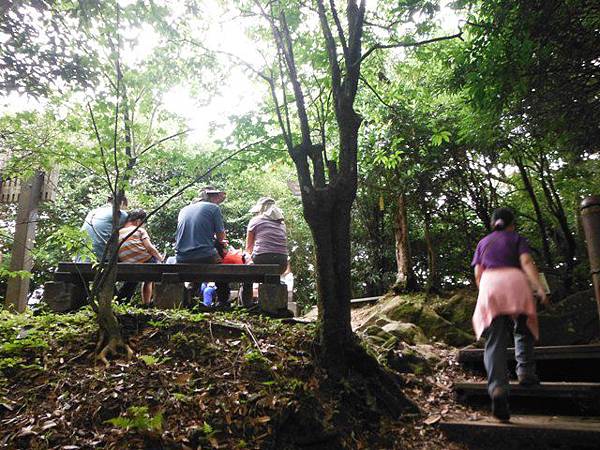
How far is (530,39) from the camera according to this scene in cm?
444

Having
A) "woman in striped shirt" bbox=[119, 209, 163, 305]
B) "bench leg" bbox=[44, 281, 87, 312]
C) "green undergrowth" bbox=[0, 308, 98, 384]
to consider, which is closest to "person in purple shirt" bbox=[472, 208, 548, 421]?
"green undergrowth" bbox=[0, 308, 98, 384]

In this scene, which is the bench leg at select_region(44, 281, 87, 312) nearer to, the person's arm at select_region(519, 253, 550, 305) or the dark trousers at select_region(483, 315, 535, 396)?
the dark trousers at select_region(483, 315, 535, 396)

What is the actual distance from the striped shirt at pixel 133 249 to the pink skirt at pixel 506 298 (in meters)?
4.70

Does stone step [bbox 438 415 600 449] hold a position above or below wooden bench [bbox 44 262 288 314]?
below

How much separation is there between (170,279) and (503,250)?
402 centimetres

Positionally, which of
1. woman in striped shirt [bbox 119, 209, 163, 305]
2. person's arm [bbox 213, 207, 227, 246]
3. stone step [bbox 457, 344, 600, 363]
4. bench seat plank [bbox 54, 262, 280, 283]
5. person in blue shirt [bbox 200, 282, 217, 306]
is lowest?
stone step [bbox 457, 344, 600, 363]

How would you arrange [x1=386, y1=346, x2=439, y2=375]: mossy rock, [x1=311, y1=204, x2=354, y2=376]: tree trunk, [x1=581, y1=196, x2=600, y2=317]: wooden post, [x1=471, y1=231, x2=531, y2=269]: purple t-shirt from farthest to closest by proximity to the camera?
[x1=386, y1=346, x2=439, y2=375]: mossy rock → [x1=311, y1=204, x2=354, y2=376]: tree trunk → [x1=471, y1=231, x2=531, y2=269]: purple t-shirt → [x1=581, y1=196, x2=600, y2=317]: wooden post

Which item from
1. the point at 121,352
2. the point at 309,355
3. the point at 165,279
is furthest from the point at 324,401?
the point at 165,279

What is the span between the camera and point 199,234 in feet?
18.2

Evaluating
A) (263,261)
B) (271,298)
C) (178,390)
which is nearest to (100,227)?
(263,261)

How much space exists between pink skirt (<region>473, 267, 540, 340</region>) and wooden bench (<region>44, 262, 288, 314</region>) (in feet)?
8.43

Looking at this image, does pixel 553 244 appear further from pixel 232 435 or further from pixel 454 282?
pixel 232 435

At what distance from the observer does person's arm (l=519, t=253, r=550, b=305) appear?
11.3ft

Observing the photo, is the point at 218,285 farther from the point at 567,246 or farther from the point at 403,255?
the point at 567,246
